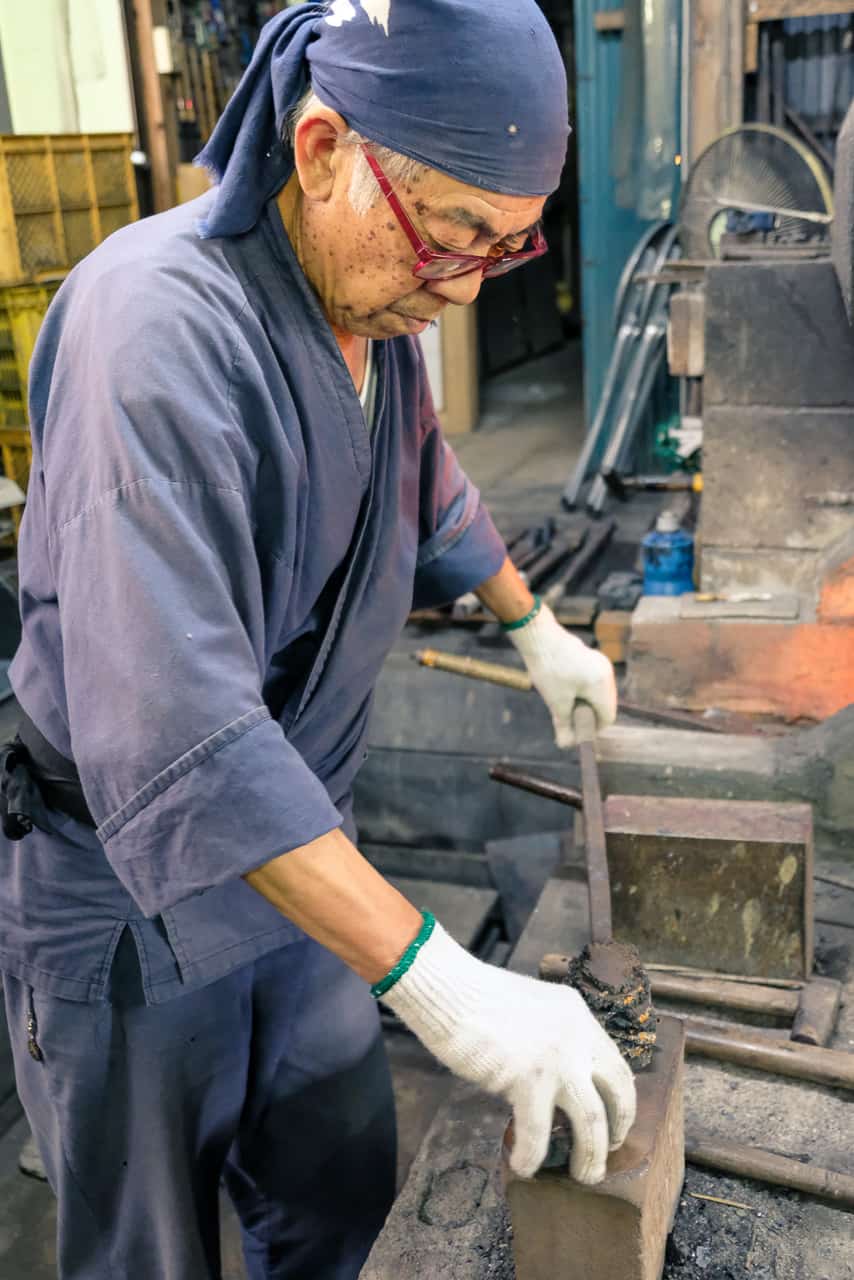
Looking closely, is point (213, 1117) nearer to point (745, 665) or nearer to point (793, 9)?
point (745, 665)

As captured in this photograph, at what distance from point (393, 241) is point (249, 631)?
56 centimetres

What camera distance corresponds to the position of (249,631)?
5.19ft

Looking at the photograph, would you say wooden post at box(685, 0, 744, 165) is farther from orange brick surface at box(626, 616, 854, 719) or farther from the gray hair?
the gray hair

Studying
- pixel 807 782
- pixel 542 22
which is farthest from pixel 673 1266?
pixel 542 22

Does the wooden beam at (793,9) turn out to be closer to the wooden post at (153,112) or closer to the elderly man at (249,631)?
the wooden post at (153,112)

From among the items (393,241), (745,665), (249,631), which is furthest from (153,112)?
(249,631)

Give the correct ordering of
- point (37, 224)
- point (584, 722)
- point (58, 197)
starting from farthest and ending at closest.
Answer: point (58, 197) → point (37, 224) → point (584, 722)

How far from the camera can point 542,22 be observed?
1.55 meters

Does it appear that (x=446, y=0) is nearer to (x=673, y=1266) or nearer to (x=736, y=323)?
(x=673, y=1266)

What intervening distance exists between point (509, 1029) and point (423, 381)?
117 centimetres

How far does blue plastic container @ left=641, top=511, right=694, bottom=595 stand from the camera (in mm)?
5012

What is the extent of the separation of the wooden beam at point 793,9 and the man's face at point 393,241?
5.86 meters

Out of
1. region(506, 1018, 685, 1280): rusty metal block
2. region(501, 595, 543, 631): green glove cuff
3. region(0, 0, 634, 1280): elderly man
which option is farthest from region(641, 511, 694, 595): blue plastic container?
region(506, 1018, 685, 1280): rusty metal block

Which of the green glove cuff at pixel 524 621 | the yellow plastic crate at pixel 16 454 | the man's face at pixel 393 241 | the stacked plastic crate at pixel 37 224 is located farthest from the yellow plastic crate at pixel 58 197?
the man's face at pixel 393 241
